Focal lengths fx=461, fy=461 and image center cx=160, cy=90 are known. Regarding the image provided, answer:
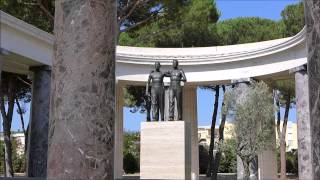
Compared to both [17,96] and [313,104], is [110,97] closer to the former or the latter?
[313,104]

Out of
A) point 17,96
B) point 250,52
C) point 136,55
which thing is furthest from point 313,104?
point 17,96

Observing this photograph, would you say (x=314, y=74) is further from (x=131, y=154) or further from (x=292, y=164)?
(x=292, y=164)

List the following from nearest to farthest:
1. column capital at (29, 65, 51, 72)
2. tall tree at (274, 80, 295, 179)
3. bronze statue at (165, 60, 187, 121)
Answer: bronze statue at (165, 60, 187, 121) < column capital at (29, 65, 51, 72) < tall tree at (274, 80, 295, 179)

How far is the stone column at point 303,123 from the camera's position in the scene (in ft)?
64.2

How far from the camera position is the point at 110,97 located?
3.89 metres

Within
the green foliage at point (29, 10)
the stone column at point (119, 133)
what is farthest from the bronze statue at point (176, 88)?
the green foliage at point (29, 10)

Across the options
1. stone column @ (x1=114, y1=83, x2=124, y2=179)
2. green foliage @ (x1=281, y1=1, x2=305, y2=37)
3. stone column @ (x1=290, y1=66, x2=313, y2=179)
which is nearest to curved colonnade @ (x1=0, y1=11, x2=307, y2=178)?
stone column @ (x1=114, y1=83, x2=124, y2=179)

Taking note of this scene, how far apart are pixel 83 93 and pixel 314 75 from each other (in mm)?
1902

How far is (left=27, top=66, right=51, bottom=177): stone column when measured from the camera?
1989 cm

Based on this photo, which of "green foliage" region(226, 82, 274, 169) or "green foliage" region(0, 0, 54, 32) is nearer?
"green foliage" region(226, 82, 274, 169)

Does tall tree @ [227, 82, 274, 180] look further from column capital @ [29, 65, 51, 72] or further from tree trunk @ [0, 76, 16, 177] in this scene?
tree trunk @ [0, 76, 16, 177]

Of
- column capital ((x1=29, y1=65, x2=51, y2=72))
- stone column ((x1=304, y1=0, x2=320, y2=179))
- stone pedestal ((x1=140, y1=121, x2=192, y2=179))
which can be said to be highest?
column capital ((x1=29, y1=65, x2=51, y2=72))

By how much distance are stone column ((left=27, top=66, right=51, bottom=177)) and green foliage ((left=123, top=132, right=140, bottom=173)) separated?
15992 millimetres

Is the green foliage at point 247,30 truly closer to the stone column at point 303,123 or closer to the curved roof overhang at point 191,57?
the curved roof overhang at point 191,57
